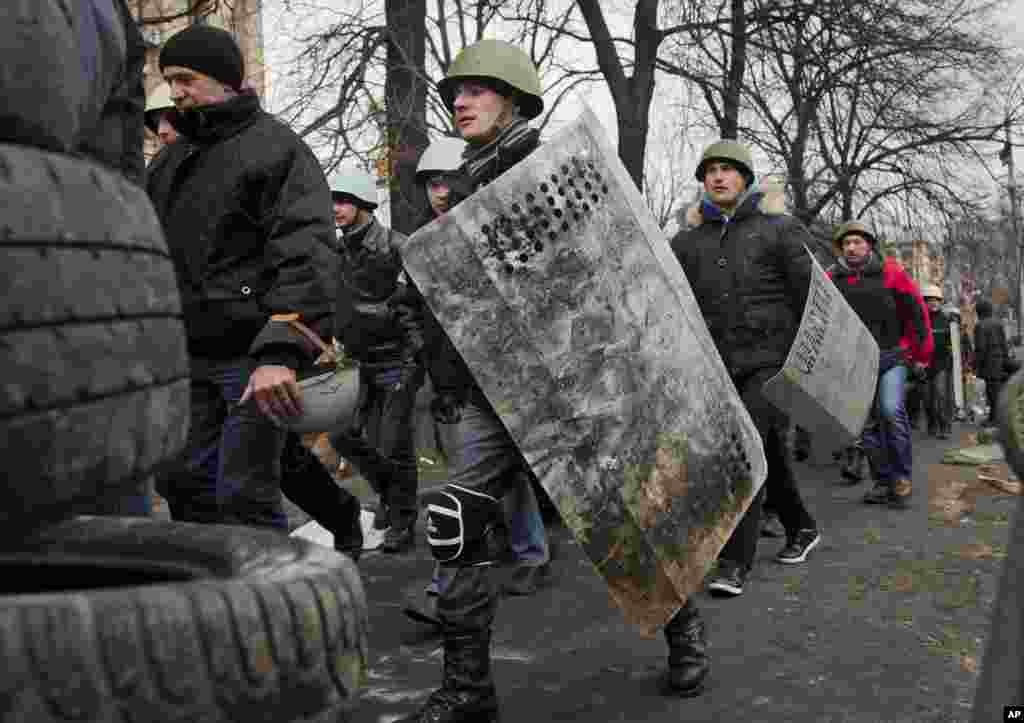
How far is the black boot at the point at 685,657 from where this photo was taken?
3467 millimetres

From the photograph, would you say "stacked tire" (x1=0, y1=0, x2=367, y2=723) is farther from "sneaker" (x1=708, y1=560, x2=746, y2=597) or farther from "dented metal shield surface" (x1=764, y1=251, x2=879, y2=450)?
"dented metal shield surface" (x1=764, y1=251, x2=879, y2=450)

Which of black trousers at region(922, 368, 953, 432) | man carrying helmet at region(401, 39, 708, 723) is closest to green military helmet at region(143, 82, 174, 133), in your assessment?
man carrying helmet at region(401, 39, 708, 723)

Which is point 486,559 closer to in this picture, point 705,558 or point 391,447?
point 705,558

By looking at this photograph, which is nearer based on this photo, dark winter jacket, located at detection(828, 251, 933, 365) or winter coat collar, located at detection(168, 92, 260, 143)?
winter coat collar, located at detection(168, 92, 260, 143)

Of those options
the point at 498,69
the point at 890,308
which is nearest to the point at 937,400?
the point at 890,308

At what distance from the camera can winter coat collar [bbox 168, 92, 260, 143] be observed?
146 inches

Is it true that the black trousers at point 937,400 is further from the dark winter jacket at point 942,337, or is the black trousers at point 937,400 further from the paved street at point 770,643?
the paved street at point 770,643

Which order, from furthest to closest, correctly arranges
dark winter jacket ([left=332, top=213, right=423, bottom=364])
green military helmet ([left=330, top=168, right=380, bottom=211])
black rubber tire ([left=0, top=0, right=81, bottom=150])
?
1. dark winter jacket ([left=332, top=213, right=423, bottom=364])
2. green military helmet ([left=330, top=168, right=380, bottom=211])
3. black rubber tire ([left=0, top=0, right=81, bottom=150])

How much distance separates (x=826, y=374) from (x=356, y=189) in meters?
2.90

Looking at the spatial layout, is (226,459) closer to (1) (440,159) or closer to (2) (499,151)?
(2) (499,151)

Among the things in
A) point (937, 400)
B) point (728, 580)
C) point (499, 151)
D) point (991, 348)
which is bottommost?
point (728, 580)

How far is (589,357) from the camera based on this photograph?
3.20 metres

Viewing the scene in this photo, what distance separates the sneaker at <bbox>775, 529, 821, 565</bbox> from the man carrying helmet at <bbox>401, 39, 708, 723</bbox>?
2.19m

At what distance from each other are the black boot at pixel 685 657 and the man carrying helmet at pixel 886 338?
15.1 feet
